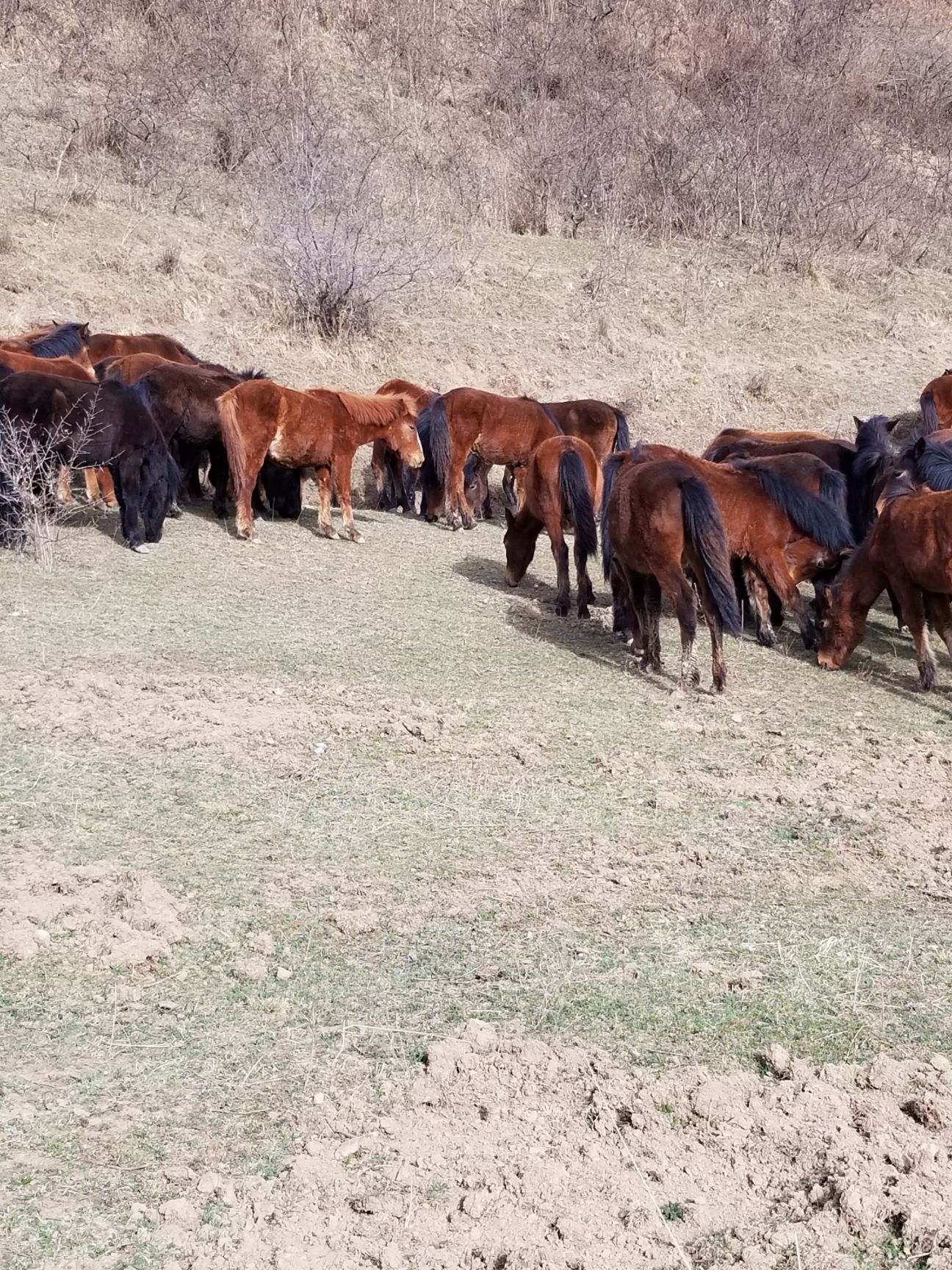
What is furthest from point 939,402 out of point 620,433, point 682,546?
point 682,546

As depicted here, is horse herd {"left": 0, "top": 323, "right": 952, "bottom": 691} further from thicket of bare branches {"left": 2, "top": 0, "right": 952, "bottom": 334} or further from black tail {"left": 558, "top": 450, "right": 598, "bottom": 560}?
thicket of bare branches {"left": 2, "top": 0, "right": 952, "bottom": 334}

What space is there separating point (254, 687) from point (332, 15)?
28932 mm

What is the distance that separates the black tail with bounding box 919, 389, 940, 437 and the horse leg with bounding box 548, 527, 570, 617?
5.92 metres

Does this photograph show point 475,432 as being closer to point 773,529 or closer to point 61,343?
point 61,343

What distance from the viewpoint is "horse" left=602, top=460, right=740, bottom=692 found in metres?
8.16

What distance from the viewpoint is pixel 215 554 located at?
36.7 feet

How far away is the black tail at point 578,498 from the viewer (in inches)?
402

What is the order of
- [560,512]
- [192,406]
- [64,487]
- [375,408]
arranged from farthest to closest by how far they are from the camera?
[375,408], [192,406], [64,487], [560,512]

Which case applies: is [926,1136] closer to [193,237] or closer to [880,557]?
[880,557]

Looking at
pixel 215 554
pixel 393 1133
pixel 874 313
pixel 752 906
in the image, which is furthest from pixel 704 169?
pixel 393 1133

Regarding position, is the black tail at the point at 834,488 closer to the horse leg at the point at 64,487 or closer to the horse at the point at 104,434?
the horse at the point at 104,434

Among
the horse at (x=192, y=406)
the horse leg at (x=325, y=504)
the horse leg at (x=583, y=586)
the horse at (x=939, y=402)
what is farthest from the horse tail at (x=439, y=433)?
the horse at (x=939, y=402)

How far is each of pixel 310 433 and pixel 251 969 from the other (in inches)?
341

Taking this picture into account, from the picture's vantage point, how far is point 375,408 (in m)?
13.1
